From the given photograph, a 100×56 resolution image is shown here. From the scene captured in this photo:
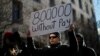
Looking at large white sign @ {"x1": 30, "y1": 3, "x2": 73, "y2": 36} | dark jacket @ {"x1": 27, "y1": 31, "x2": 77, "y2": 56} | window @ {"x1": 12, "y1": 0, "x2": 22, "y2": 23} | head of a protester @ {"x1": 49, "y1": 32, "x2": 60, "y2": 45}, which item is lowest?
window @ {"x1": 12, "y1": 0, "x2": 22, "y2": 23}

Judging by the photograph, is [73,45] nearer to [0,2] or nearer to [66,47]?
[66,47]

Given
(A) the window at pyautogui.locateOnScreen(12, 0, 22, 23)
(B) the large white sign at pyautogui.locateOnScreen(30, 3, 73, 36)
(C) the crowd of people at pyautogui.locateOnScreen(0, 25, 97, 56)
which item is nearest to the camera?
(C) the crowd of people at pyautogui.locateOnScreen(0, 25, 97, 56)

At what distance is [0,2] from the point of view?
676 inches

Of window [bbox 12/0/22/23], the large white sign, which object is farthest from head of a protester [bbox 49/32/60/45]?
window [bbox 12/0/22/23]

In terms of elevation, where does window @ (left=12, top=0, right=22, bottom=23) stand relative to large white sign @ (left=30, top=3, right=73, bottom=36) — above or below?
below

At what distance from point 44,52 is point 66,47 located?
452mm

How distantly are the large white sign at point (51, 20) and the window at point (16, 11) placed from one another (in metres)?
12.4

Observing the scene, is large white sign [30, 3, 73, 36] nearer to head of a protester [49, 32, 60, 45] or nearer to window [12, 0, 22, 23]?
head of a protester [49, 32, 60, 45]

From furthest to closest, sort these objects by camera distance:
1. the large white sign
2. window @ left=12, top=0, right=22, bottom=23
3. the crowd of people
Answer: window @ left=12, top=0, right=22, bottom=23, the large white sign, the crowd of people

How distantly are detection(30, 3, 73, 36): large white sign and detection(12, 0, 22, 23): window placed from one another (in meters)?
12.4

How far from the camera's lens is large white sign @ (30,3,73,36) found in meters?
5.20

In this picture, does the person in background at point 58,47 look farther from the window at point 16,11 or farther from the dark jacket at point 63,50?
the window at point 16,11

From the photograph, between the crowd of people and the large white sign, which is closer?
the crowd of people

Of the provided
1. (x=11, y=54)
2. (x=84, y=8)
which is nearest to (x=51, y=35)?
(x=11, y=54)
